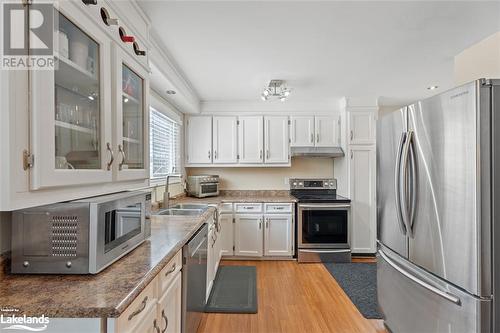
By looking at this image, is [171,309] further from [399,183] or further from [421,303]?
[399,183]

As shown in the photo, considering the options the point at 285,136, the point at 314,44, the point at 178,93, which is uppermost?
the point at 314,44

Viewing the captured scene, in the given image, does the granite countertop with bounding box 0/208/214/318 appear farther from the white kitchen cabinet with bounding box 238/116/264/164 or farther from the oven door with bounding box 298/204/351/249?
the white kitchen cabinet with bounding box 238/116/264/164

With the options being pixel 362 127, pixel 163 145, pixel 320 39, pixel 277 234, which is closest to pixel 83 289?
pixel 320 39

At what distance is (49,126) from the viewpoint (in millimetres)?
943

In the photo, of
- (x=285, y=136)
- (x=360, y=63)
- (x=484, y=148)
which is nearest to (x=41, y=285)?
(x=484, y=148)

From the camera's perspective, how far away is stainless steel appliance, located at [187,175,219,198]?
401 cm

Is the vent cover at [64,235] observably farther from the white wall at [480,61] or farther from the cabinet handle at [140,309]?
the white wall at [480,61]

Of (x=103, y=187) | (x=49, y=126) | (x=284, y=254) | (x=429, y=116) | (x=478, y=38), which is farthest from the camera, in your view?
(x=284, y=254)

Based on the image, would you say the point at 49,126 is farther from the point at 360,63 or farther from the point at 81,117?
the point at 360,63

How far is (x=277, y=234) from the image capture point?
394 cm

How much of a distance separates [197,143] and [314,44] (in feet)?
8.37

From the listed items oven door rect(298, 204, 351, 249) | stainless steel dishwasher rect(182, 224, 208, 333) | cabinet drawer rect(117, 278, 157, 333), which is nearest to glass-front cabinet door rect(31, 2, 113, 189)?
cabinet drawer rect(117, 278, 157, 333)

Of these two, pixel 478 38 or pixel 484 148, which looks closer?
pixel 484 148

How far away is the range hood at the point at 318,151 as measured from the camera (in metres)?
4.14
